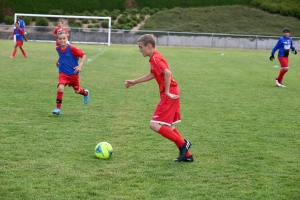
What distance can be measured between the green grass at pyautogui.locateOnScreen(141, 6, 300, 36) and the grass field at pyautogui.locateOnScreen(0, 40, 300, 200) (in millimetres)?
37171

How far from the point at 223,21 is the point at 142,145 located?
156 feet

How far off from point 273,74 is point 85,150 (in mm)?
14877

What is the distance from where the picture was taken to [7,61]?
20.8 meters

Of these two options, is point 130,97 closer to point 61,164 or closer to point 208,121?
point 208,121

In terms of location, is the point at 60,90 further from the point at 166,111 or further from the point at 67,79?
the point at 166,111

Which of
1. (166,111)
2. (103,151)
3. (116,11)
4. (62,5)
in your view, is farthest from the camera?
(62,5)

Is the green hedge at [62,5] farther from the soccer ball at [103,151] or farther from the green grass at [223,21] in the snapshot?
the soccer ball at [103,151]

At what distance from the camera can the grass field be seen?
17.6 ft

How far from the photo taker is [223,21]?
53312 millimetres

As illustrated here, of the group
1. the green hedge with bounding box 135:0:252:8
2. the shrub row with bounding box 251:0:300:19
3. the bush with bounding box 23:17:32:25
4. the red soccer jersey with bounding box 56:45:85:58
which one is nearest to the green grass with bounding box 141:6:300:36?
the shrub row with bounding box 251:0:300:19

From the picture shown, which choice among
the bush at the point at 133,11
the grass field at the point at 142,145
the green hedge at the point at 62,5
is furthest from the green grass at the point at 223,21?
the grass field at the point at 142,145

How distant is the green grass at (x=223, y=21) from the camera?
51.0 meters

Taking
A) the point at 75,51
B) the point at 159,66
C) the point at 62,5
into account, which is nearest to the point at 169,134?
the point at 159,66

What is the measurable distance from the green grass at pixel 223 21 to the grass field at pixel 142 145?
37.2 meters
